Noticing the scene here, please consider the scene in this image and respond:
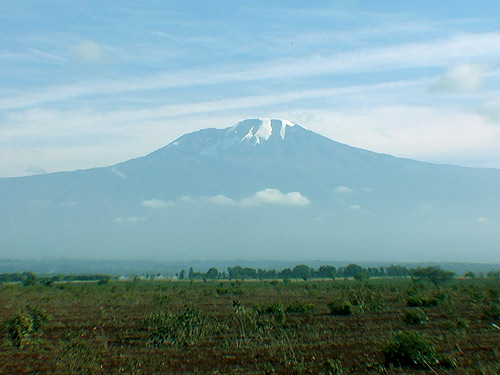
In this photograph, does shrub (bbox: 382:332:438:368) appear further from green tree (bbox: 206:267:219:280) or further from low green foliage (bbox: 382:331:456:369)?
green tree (bbox: 206:267:219:280)

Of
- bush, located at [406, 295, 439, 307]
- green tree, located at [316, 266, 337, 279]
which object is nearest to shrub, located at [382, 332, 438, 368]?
bush, located at [406, 295, 439, 307]

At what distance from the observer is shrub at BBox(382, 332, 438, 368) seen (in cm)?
1262

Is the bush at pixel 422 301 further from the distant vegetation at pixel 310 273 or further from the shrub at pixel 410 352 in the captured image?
the distant vegetation at pixel 310 273

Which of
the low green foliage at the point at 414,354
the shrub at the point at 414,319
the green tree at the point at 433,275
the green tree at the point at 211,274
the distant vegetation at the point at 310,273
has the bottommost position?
the green tree at the point at 211,274

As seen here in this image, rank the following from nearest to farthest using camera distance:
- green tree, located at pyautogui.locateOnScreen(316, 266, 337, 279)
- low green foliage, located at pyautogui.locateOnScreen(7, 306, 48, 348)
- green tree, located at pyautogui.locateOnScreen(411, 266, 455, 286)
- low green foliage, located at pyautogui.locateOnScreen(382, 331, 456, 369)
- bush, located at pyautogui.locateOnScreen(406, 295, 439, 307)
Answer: low green foliage, located at pyautogui.locateOnScreen(382, 331, 456, 369), low green foliage, located at pyautogui.locateOnScreen(7, 306, 48, 348), bush, located at pyautogui.locateOnScreen(406, 295, 439, 307), green tree, located at pyautogui.locateOnScreen(411, 266, 455, 286), green tree, located at pyautogui.locateOnScreen(316, 266, 337, 279)

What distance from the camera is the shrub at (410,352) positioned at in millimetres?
12625

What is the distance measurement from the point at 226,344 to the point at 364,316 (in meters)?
8.93

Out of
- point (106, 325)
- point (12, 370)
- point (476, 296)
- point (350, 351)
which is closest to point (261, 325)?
point (350, 351)

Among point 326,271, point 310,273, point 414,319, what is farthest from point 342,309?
point 310,273

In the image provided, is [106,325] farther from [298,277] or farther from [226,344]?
[298,277]

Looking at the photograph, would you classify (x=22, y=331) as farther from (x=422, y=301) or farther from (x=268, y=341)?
(x=422, y=301)

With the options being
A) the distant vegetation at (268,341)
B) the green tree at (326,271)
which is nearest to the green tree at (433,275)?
the green tree at (326,271)

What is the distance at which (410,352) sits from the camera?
12.7 meters

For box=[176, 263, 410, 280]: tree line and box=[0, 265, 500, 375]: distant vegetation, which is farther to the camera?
box=[176, 263, 410, 280]: tree line
